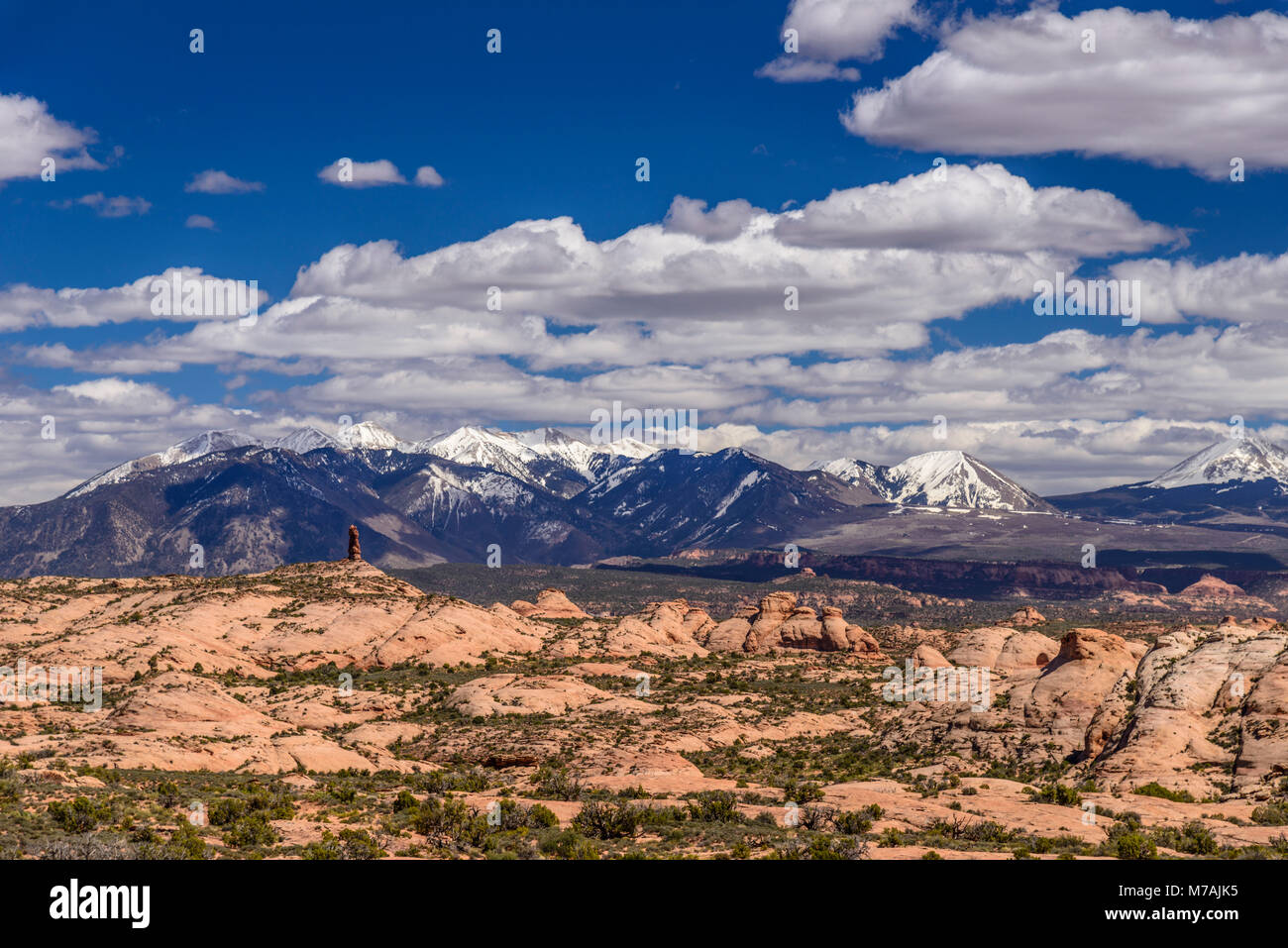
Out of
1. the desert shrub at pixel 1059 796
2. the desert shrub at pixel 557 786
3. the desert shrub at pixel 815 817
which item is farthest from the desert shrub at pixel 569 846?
the desert shrub at pixel 1059 796

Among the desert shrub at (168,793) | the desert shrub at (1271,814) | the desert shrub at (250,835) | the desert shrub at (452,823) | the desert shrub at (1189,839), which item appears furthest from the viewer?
the desert shrub at (1271,814)

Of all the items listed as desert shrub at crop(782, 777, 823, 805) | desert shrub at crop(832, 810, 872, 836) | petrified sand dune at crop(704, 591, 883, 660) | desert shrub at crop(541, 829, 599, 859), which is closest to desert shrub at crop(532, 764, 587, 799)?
desert shrub at crop(782, 777, 823, 805)

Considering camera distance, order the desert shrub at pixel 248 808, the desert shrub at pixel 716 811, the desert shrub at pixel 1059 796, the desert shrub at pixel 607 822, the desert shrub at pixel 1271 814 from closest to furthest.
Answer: the desert shrub at pixel 607 822, the desert shrub at pixel 248 808, the desert shrub at pixel 716 811, the desert shrub at pixel 1271 814, the desert shrub at pixel 1059 796

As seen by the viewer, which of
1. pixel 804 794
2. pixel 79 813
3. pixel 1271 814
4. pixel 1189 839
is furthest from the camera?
pixel 804 794

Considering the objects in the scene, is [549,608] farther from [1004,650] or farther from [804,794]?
[804,794]

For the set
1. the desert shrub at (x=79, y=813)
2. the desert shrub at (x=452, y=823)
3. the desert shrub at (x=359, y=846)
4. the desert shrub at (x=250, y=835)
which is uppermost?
the desert shrub at (x=79, y=813)

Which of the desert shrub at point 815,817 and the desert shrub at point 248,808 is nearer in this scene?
the desert shrub at point 248,808

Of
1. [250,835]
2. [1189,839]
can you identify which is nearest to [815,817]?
[1189,839]

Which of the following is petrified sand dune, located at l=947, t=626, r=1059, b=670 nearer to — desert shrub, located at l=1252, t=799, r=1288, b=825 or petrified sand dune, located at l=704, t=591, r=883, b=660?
petrified sand dune, located at l=704, t=591, r=883, b=660

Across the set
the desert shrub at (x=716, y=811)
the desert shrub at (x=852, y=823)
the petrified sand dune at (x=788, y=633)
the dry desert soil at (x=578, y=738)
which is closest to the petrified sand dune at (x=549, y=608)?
the petrified sand dune at (x=788, y=633)

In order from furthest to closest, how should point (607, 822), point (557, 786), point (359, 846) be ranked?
point (557, 786), point (607, 822), point (359, 846)

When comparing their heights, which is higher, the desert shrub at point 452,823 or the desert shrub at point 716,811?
the desert shrub at point 452,823

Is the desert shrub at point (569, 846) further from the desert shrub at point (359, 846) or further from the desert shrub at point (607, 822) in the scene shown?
the desert shrub at point (359, 846)

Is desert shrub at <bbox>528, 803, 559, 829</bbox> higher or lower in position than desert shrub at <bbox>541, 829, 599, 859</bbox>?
lower
